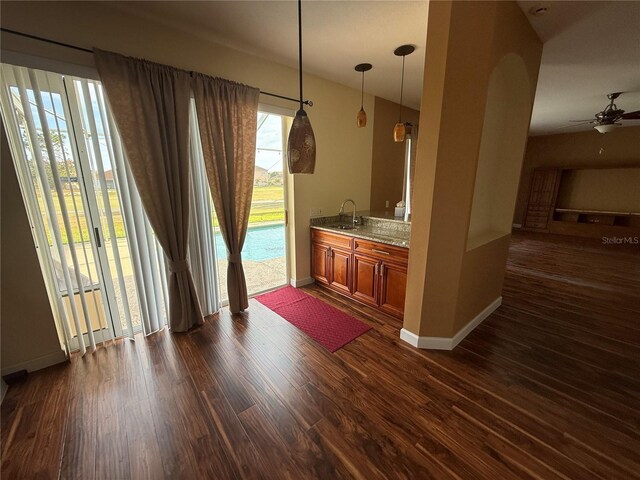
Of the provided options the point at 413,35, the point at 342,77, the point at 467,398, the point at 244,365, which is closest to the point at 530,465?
the point at 467,398

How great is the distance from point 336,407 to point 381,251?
59.9 inches

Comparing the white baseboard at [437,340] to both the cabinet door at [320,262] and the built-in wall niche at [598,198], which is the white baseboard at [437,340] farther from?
the built-in wall niche at [598,198]

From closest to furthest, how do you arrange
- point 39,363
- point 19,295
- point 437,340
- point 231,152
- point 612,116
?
1. point 19,295
2. point 39,363
3. point 437,340
4. point 231,152
5. point 612,116

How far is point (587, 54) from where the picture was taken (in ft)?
8.56

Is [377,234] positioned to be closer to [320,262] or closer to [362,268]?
[362,268]

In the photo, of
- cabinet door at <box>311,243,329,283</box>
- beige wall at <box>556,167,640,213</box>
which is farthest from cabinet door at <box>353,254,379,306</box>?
beige wall at <box>556,167,640,213</box>

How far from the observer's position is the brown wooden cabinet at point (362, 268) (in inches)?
103

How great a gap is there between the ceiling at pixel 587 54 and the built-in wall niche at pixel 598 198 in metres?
2.32

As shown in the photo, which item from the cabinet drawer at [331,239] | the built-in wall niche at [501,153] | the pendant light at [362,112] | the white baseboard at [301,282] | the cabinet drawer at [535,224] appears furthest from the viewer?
the cabinet drawer at [535,224]

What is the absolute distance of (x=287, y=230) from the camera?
3.41 m

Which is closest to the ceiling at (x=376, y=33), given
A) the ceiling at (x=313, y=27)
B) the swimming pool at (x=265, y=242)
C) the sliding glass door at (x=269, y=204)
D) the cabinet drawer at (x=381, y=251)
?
the ceiling at (x=313, y=27)

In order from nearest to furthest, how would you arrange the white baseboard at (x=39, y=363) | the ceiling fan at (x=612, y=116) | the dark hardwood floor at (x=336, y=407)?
the dark hardwood floor at (x=336, y=407) < the white baseboard at (x=39, y=363) < the ceiling fan at (x=612, y=116)

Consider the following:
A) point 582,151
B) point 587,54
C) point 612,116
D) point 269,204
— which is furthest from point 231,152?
point 582,151

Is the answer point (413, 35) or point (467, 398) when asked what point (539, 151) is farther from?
point (467, 398)
